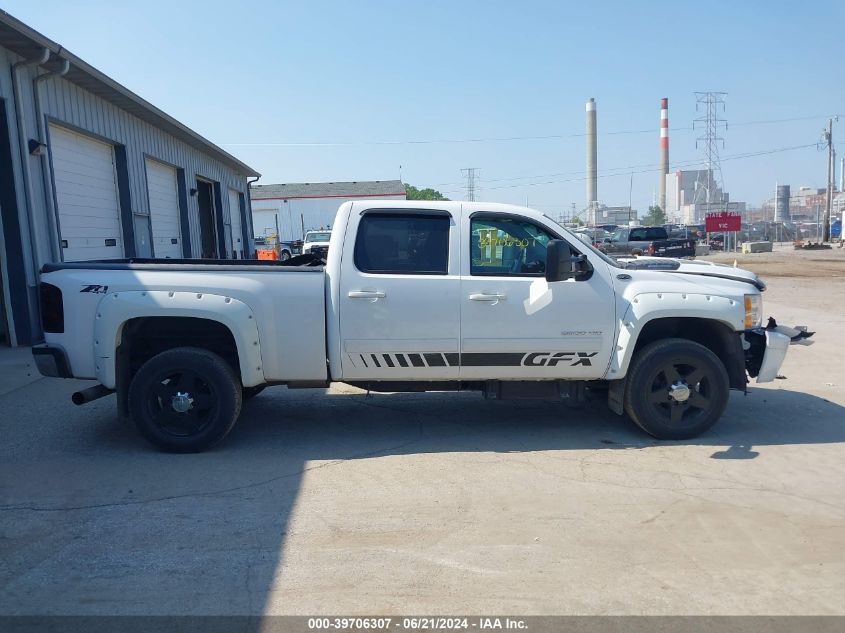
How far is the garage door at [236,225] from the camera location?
28266 millimetres

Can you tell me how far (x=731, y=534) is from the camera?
4.23 m

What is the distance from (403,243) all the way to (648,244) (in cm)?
2631

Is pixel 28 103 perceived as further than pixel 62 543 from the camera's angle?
Yes

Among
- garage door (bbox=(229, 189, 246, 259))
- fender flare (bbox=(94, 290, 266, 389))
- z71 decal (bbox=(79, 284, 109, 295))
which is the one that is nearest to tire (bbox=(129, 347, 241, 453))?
fender flare (bbox=(94, 290, 266, 389))

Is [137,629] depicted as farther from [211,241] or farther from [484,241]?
[211,241]

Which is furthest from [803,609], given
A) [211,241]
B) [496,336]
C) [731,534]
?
[211,241]

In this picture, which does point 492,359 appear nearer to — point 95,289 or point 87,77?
point 95,289

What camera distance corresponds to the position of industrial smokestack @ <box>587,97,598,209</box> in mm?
110438

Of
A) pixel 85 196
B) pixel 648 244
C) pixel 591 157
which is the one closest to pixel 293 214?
pixel 648 244

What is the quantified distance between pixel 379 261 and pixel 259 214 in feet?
190

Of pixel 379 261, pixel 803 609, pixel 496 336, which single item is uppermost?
pixel 379 261

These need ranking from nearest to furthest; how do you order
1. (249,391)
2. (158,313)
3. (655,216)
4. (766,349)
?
(158,313), (766,349), (249,391), (655,216)

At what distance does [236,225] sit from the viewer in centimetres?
2947

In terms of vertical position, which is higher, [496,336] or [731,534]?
[496,336]
